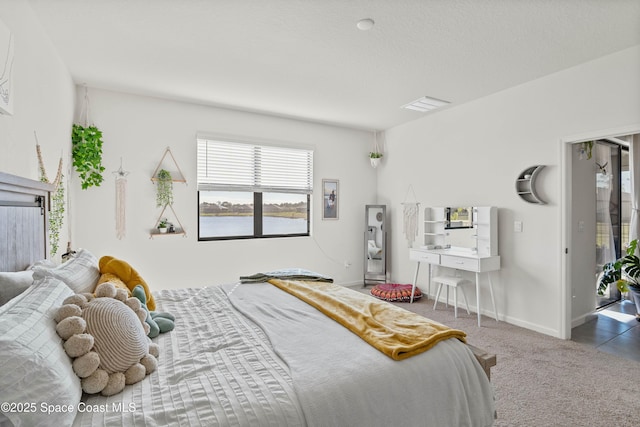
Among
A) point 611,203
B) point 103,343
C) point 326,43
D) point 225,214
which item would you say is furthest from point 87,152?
point 611,203

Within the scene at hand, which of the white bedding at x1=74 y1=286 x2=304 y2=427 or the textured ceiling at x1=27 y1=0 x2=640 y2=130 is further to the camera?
the textured ceiling at x1=27 y1=0 x2=640 y2=130

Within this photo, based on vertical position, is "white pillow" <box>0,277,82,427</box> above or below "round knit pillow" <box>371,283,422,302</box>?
above

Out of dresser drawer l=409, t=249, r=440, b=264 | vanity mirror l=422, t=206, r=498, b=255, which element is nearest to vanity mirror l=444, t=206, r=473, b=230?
vanity mirror l=422, t=206, r=498, b=255

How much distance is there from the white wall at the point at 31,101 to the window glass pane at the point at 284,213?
2.47 m

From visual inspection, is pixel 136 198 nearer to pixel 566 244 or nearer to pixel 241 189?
pixel 241 189

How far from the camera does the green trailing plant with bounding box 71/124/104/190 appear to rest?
338 centimetres

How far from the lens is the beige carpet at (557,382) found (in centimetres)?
202

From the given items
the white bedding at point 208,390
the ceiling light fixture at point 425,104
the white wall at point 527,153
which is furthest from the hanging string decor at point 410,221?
the white bedding at point 208,390

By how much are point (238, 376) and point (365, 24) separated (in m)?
2.41

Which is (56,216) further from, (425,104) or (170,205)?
(425,104)

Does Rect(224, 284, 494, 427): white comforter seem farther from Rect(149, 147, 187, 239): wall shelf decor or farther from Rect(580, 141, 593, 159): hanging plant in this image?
Rect(580, 141, 593, 159): hanging plant

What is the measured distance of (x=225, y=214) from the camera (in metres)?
4.55

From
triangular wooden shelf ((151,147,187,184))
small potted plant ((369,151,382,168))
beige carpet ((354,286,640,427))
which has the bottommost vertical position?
beige carpet ((354,286,640,427))

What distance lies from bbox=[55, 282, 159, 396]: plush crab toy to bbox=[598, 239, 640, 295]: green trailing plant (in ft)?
15.8
